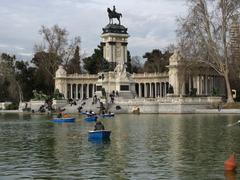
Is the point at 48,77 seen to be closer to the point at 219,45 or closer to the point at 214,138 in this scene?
the point at 219,45

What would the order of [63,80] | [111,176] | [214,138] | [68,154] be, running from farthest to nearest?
[63,80], [214,138], [68,154], [111,176]

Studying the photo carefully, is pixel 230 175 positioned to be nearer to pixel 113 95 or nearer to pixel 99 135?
pixel 99 135

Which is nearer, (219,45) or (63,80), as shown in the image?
(219,45)

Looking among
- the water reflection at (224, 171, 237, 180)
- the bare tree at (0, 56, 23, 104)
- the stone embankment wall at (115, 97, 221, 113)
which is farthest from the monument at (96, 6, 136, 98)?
the water reflection at (224, 171, 237, 180)

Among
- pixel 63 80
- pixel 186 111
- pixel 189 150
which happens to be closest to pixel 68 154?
pixel 189 150

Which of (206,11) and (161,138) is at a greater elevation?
(206,11)

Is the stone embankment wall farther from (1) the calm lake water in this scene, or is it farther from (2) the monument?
(1) the calm lake water

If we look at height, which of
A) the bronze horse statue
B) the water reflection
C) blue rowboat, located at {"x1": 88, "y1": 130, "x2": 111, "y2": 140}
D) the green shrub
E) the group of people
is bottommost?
the water reflection

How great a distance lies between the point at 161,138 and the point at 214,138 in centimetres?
332

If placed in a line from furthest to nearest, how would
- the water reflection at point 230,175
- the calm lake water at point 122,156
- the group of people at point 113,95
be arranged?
1. the group of people at point 113,95
2. the calm lake water at point 122,156
3. the water reflection at point 230,175

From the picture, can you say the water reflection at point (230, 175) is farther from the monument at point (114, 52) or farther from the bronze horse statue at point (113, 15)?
the bronze horse statue at point (113, 15)

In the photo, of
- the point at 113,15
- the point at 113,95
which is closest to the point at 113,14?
the point at 113,15

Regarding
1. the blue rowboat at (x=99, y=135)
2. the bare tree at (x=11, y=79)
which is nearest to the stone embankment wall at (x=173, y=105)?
the bare tree at (x=11, y=79)

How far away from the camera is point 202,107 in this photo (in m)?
74.4
